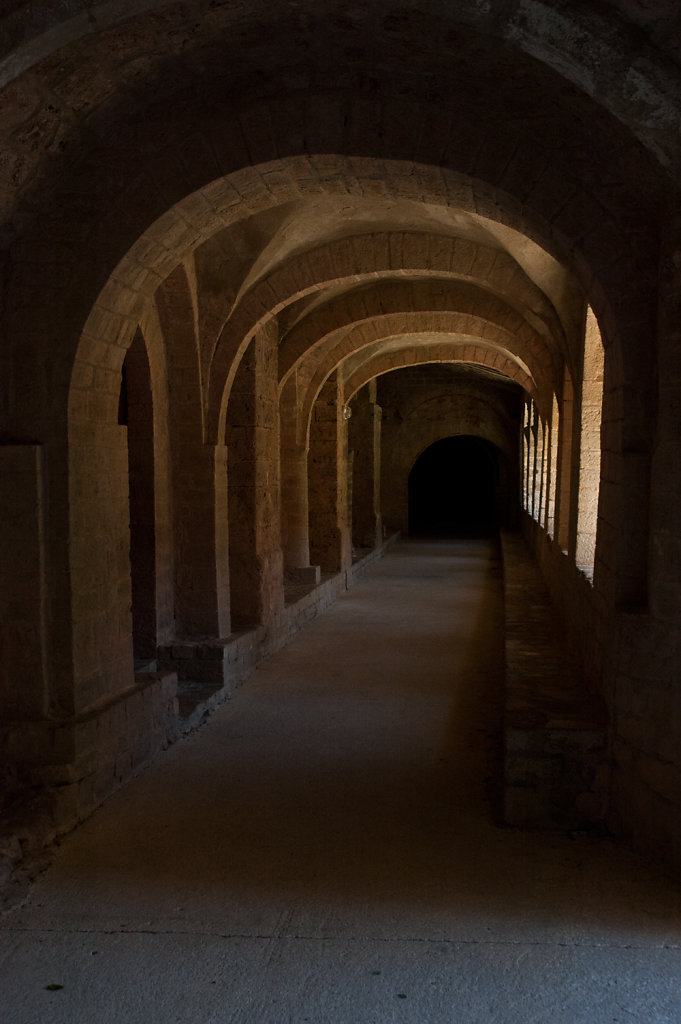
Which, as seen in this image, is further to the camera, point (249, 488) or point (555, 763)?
point (249, 488)

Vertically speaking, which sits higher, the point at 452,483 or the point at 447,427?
the point at 447,427

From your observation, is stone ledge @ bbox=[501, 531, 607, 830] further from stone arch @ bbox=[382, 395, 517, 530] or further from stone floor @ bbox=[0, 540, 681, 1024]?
stone arch @ bbox=[382, 395, 517, 530]

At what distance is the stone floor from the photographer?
303 cm

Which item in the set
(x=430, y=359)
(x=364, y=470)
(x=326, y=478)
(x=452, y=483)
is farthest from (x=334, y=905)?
(x=452, y=483)

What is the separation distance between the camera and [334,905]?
144 inches

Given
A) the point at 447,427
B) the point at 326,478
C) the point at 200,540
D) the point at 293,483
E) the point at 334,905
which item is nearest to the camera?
the point at 334,905

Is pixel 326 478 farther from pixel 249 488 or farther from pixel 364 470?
pixel 249 488

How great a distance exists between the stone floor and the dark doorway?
71.6 ft

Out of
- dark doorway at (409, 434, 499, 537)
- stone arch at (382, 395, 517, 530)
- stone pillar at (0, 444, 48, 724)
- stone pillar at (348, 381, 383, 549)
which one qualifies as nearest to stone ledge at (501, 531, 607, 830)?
stone pillar at (0, 444, 48, 724)

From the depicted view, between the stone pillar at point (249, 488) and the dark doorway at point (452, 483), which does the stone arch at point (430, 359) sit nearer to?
the stone pillar at point (249, 488)

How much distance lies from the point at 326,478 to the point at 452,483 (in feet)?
52.4

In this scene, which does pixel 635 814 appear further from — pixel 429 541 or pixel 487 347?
pixel 429 541

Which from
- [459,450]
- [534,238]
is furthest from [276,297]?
[459,450]

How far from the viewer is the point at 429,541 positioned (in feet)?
68.0
